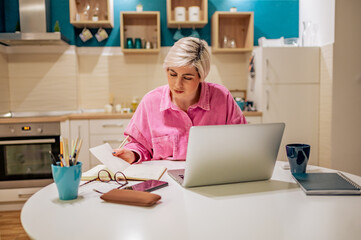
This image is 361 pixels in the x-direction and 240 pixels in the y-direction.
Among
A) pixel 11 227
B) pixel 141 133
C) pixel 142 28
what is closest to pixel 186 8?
pixel 142 28

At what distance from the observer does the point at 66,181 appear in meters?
1.04

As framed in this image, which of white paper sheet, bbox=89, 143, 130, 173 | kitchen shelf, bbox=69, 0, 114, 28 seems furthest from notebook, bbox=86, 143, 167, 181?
kitchen shelf, bbox=69, 0, 114, 28

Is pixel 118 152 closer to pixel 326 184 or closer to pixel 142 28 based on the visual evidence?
pixel 326 184

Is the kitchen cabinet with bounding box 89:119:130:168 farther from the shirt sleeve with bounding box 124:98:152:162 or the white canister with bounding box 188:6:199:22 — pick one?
the shirt sleeve with bounding box 124:98:152:162

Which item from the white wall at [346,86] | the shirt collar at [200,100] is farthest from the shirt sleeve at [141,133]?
the white wall at [346,86]

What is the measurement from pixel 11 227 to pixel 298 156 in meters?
2.60

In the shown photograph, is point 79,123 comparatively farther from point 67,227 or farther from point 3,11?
point 67,227

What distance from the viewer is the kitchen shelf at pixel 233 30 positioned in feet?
12.8

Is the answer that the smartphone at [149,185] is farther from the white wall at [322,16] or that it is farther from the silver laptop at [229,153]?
the white wall at [322,16]

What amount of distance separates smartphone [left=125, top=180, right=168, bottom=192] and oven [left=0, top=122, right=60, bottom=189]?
2475mm

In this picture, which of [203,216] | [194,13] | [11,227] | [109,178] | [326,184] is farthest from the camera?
[194,13]

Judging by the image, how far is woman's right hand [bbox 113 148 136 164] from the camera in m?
1.48

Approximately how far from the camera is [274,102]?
12.0 ft

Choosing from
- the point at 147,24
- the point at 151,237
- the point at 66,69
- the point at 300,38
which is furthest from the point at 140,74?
the point at 151,237
